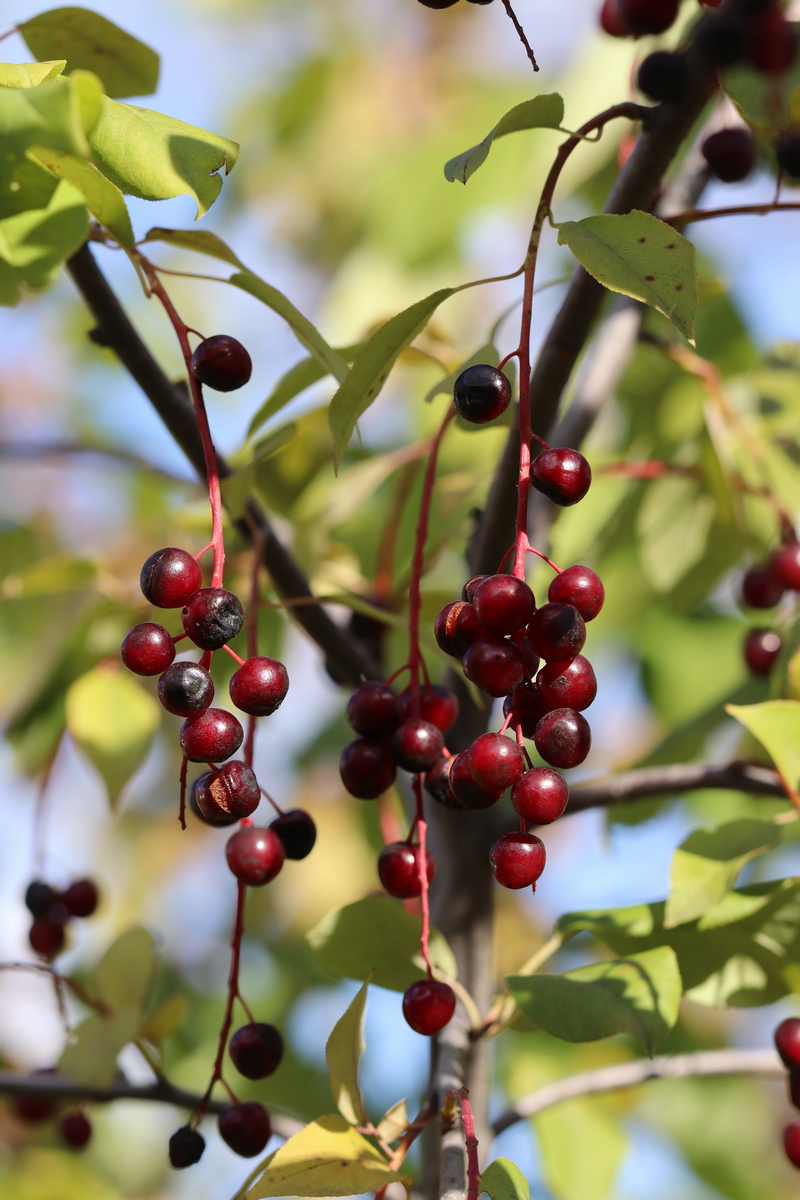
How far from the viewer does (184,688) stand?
20.2 inches

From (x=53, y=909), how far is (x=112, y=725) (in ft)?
0.72

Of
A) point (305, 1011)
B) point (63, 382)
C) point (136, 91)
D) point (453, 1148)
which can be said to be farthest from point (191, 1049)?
point (63, 382)

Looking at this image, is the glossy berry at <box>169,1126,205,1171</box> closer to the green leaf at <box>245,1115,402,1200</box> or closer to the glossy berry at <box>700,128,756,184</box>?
the green leaf at <box>245,1115,402,1200</box>

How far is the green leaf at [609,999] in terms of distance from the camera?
1.98ft

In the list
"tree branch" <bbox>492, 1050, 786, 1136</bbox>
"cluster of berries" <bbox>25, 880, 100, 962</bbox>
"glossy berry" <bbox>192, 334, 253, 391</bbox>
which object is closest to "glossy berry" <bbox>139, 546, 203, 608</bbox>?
"glossy berry" <bbox>192, 334, 253, 391</bbox>

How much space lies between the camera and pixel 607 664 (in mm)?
1594

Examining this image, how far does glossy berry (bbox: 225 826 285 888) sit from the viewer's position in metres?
0.64

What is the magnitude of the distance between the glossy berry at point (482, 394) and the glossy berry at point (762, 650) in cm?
59

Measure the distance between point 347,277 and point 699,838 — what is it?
1118 mm

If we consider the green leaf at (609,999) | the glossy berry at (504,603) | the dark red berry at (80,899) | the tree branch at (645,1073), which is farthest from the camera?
the dark red berry at (80,899)

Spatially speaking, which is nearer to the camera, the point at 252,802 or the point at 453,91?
the point at 252,802

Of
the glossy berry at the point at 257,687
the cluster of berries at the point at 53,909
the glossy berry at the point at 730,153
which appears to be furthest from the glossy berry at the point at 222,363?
the cluster of berries at the point at 53,909

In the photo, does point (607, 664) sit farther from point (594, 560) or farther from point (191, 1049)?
point (191, 1049)

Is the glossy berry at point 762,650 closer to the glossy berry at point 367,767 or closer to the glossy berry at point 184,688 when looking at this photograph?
the glossy berry at point 367,767
